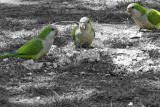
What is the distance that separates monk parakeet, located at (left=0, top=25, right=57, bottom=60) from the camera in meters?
5.59

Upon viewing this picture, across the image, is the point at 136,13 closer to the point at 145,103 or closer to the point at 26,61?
the point at 26,61

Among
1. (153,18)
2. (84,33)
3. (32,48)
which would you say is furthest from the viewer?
(153,18)

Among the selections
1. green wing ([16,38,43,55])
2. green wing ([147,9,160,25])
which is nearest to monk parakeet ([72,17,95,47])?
green wing ([16,38,43,55])

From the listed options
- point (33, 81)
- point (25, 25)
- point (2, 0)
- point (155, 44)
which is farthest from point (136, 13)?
point (2, 0)

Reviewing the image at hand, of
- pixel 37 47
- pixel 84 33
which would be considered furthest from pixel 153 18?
pixel 37 47

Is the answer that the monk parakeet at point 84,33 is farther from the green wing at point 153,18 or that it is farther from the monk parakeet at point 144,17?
the green wing at point 153,18

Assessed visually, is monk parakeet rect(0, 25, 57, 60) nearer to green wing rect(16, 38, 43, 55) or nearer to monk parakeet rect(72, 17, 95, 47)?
green wing rect(16, 38, 43, 55)

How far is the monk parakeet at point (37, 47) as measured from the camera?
18.3 feet

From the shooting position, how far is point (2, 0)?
34.5 feet

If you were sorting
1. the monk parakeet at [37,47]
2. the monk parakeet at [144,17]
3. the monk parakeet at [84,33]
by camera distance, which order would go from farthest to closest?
the monk parakeet at [144,17]
the monk parakeet at [84,33]
the monk parakeet at [37,47]

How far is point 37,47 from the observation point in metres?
5.64

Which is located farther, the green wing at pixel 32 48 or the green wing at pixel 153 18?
the green wing at pixel 153 18

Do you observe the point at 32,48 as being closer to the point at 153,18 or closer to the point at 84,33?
the point at 84,33

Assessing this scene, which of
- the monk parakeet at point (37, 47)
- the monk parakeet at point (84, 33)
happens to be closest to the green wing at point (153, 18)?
the monk parakeet at point (84, 33)
